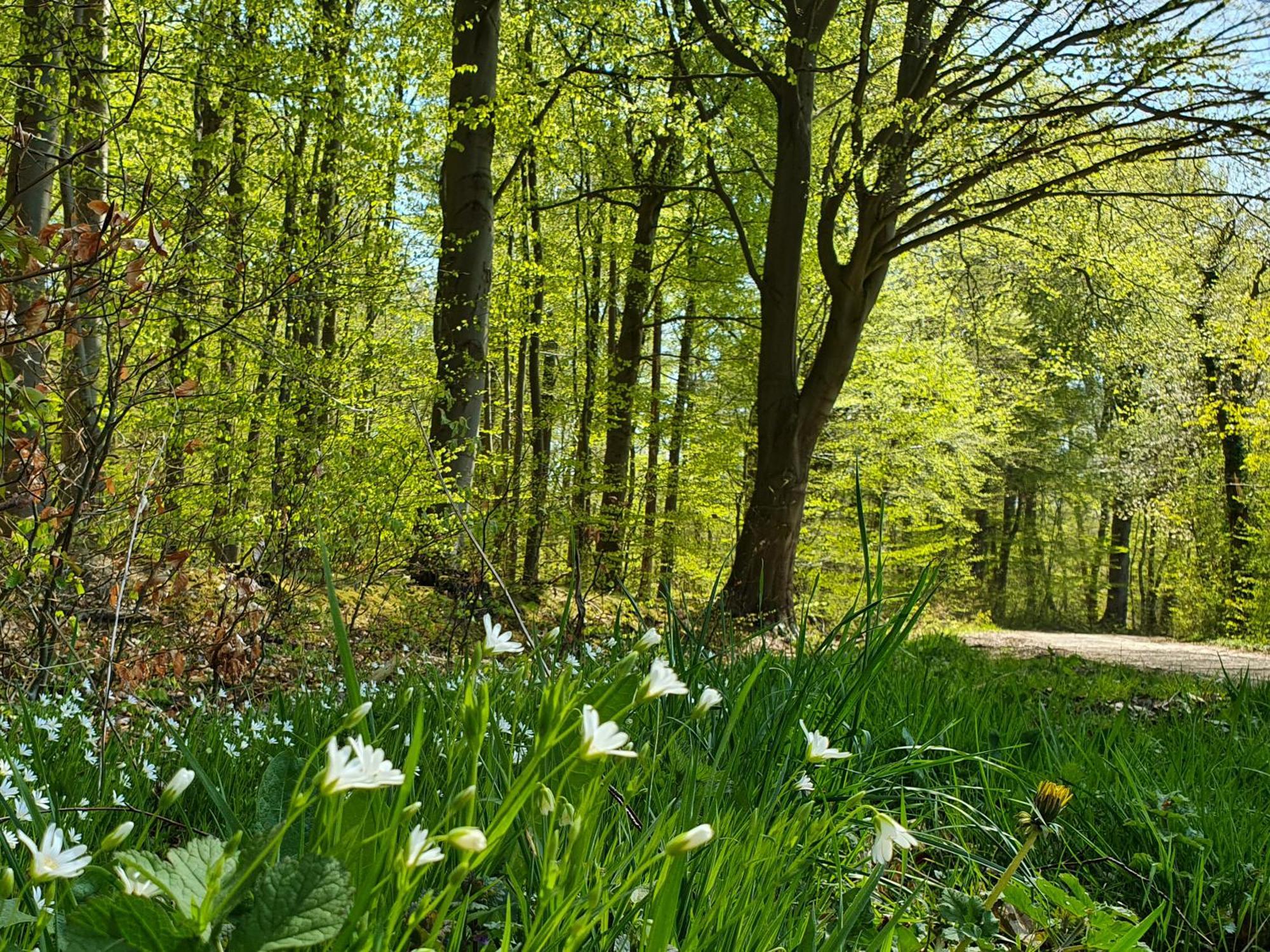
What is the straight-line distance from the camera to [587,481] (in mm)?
11352

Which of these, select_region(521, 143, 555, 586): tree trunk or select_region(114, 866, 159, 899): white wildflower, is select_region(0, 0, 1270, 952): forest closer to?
select_region(114, 866, 159, 899): white wildflower

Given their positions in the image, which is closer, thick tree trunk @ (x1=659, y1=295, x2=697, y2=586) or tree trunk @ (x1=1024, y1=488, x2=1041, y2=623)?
thick tree trunk @ (x1=659, y1=295, x2=697, y2=586)

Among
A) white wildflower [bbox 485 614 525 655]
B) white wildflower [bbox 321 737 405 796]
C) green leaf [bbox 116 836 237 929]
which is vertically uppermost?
white wildflower [bbox 485 614 525 655]

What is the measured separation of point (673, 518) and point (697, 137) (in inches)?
194

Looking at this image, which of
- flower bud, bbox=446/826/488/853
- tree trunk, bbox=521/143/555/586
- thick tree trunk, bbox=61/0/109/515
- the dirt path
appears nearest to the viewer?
flower bud, bbox=446/826/488/853

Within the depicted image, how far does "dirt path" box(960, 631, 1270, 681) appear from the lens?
21.8ft

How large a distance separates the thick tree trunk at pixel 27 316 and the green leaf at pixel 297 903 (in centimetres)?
189

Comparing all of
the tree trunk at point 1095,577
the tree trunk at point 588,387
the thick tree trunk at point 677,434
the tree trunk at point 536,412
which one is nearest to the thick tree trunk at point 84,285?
the tree trunk at point 536,412

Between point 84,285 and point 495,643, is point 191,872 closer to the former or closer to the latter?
point 495,643

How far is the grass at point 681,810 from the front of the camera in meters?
0.87

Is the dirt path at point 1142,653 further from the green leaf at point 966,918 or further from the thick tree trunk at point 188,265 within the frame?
the thick tree trunk at point 188,265

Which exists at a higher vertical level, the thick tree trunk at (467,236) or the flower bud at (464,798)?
the thick tree trunk at (467,236)

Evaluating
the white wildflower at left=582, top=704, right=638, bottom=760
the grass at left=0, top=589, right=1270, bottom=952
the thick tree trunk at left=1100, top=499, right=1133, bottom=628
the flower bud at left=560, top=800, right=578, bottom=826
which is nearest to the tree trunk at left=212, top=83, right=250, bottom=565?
the grass at left=0, top=589, right=1270, bottom=952

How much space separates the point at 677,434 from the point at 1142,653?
22.2 ft
